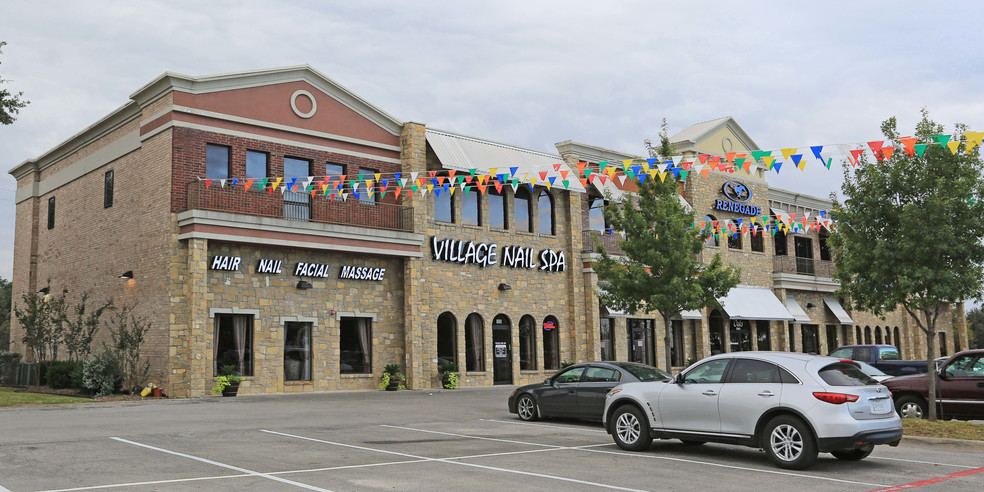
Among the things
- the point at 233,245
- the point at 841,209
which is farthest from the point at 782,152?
the point at 233,245

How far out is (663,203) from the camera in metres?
22.6

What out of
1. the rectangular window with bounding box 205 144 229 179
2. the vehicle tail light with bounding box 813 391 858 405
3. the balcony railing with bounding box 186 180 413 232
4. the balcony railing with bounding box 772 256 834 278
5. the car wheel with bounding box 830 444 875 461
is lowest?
the car wheel with bounding box 830 444 875 461

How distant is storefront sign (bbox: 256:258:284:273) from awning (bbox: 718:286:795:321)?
2032 cm

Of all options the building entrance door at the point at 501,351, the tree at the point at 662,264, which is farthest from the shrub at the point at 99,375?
the tree at the point at 662,264

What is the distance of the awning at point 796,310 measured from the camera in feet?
132

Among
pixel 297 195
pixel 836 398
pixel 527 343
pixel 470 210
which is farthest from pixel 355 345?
pixel 836 398

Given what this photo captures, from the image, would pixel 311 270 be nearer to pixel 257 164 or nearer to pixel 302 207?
pixel 302 207

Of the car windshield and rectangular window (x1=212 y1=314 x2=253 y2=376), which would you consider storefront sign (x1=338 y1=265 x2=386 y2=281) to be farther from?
the car windshield

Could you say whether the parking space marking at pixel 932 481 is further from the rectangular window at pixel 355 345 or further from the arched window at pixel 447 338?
the arched window at pixel 447 338

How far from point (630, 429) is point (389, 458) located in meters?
3.53

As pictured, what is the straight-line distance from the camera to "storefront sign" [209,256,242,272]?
74.5 ft

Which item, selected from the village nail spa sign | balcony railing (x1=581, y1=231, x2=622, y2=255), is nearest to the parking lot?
the village nail spa sign

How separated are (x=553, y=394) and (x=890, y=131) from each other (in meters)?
8.42

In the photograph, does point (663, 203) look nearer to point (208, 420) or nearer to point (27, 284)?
point (208, 420)
